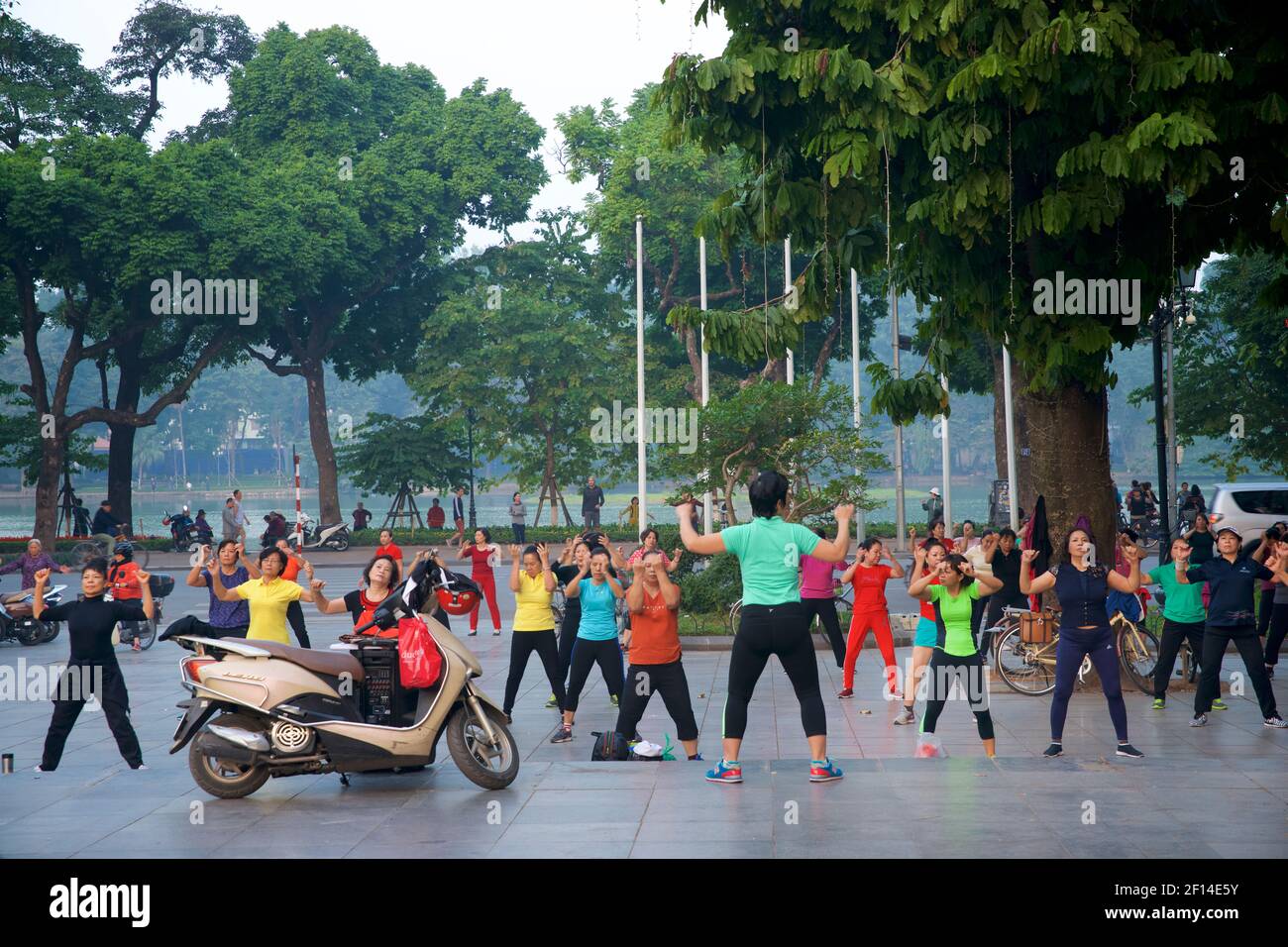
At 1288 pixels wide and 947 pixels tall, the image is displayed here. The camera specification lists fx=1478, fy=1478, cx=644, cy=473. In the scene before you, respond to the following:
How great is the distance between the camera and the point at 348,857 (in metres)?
7.36

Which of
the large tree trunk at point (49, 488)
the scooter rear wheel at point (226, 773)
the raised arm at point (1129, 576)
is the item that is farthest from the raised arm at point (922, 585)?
the large tree trunk at point (49, 488)

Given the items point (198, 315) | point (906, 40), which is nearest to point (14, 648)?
point (906, 40)

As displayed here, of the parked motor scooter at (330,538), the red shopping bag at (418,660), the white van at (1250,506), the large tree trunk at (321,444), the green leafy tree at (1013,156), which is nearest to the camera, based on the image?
the red shopping bag at (418,660)

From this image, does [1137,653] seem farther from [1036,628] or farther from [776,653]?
[776,653]

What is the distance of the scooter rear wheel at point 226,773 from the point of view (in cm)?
911

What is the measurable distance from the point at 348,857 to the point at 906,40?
31.3 ft

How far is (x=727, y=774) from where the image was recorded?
9180 mm

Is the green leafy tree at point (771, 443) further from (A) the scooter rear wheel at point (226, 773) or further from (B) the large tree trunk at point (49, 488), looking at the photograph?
(B) the large tree trunk at point (49, 488)

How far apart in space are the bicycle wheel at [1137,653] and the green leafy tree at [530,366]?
33.1 m

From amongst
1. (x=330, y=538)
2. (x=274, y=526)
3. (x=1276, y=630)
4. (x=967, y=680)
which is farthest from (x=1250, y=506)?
(x=330, y=538)

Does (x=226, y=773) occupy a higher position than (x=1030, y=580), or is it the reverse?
(x=1030, y=580)

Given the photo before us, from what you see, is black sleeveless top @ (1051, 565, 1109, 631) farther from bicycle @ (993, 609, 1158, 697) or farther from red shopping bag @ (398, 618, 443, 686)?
red shopping bag @ (398, 618, 443, 686)

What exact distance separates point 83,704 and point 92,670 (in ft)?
0.88
